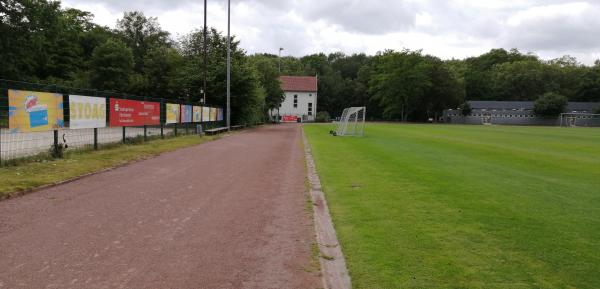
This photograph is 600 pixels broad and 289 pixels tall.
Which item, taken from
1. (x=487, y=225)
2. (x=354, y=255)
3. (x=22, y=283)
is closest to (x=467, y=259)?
(x=354, y=255)

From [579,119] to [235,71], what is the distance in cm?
8077

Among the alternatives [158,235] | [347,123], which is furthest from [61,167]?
[347,123]

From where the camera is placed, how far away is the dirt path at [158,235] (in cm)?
434

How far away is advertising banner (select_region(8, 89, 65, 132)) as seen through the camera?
434 inches

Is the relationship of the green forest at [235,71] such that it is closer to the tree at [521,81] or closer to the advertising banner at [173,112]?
the tree at [521,81]

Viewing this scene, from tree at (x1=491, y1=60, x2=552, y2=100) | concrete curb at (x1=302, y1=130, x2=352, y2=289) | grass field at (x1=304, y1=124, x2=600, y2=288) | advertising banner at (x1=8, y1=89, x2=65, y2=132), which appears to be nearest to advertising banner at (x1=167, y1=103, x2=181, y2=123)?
advertising banner at (x1=8, y1=89, x2=65, y2=132)

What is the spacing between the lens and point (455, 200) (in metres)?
8.22

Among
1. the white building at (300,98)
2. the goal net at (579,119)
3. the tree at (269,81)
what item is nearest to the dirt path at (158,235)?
the tree at (269,81)

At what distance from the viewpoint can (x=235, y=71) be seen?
39.5 meters

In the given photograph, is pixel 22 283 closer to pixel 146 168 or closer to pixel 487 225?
pixel 487 225

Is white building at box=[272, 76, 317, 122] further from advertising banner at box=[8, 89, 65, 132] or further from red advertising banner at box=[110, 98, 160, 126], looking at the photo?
advertising banner at box=[8, 89, 65, 132]

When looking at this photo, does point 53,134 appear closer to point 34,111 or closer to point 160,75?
point 34,111

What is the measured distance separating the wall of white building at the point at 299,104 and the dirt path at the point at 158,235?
84434 millimetres

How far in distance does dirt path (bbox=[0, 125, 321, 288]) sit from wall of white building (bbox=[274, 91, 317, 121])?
84434 millimetres
